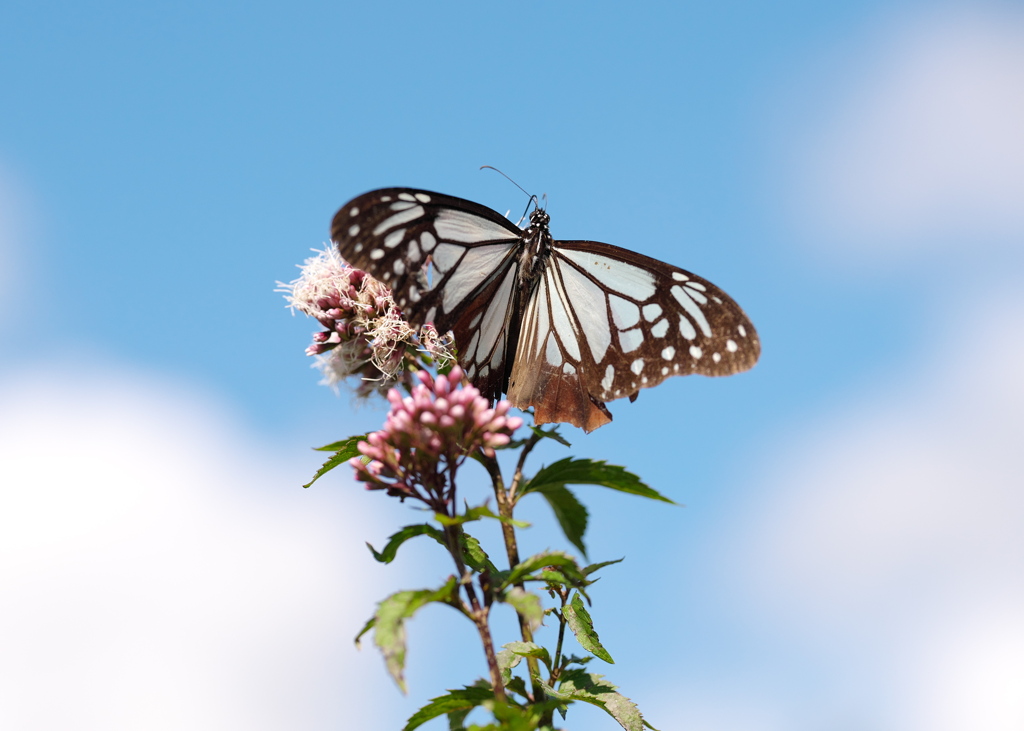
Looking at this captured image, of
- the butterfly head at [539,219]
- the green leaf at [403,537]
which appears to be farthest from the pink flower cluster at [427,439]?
the butterfly head at [539,219]

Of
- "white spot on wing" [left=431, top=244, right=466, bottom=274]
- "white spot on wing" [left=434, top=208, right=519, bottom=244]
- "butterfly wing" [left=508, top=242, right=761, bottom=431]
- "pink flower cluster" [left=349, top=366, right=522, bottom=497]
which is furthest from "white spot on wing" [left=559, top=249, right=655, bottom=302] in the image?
"pink flower cluster" [left=349, top=366, right=522, bottom=497]

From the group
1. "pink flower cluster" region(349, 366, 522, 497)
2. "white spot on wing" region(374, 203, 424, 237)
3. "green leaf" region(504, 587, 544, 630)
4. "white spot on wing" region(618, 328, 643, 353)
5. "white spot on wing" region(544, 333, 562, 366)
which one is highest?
"white spot on wing" region(374, 203, 424, 237)

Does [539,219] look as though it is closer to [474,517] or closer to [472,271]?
[472,271]

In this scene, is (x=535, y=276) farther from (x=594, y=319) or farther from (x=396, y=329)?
(x=396, y=329)

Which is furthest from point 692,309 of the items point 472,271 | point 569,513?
point 569,513

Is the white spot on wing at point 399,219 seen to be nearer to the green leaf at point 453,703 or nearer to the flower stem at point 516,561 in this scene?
the flower stem at point 516,561

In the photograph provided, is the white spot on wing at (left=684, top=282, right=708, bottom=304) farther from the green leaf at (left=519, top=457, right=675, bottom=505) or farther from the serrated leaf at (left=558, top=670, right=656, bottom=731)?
the serrated leaf at (left=558, top=670, right=656, bottom=731)

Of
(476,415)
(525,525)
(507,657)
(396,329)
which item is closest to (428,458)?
(476,415)

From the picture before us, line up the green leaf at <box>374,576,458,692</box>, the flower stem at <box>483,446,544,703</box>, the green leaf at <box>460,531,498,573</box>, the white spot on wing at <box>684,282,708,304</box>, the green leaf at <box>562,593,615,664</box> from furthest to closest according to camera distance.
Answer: the white spot on wing at <box>684,282,708,304</box>, the green leaf at <box>562,593,615,664</box>, the green leaf at <box>460,531,498,573</box>, the flower stem at <box>483,446,544,703</box>, the green leaf at <box>374,576,458,692</box>
